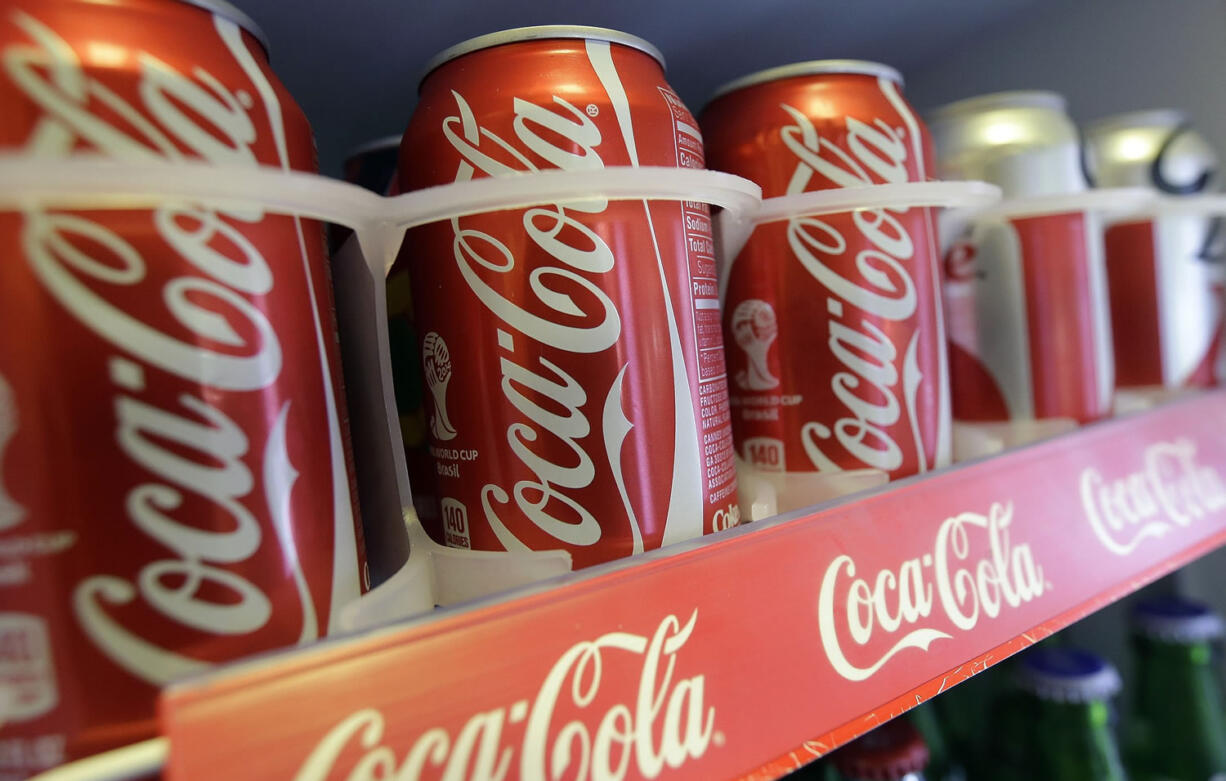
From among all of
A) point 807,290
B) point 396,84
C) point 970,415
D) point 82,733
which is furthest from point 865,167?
point 82,733

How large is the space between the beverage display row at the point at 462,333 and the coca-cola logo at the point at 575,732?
0.22 feet

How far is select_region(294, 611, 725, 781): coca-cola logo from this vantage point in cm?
33

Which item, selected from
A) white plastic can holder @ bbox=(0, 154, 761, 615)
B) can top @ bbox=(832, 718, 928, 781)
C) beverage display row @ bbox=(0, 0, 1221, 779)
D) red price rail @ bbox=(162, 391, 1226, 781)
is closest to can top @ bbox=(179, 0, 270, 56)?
beverage display row @ bbox=(0, 0, 1221, 779)

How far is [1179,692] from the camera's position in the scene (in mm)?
1063

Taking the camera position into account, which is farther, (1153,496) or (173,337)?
(1153,496)

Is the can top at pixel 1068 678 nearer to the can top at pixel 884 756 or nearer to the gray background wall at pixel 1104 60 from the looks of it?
the can top at pixel 884 756

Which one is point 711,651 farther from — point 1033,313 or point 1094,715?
point 1094,715

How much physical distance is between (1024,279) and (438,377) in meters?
0.62

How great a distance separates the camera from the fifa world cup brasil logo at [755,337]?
0.62 m

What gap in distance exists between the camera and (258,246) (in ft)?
1.20

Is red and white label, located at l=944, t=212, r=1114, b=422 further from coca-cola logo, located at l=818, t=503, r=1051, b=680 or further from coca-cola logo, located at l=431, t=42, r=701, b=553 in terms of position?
coca-cola logo, located at l=431, t=42, r=701, b=553

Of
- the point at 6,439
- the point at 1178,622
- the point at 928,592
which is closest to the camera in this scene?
the point at 6,439

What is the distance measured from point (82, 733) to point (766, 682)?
0.34 m

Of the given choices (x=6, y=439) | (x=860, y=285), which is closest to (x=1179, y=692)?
(x=860, y=285)
